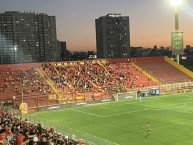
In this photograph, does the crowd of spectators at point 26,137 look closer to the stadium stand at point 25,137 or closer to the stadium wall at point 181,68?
the stadium stand at point 25,137

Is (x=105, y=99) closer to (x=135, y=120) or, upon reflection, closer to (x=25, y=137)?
(x=135, y=120)

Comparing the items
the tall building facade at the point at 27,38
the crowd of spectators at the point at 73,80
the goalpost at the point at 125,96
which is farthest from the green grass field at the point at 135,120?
the tall building facade at the point at 27,38

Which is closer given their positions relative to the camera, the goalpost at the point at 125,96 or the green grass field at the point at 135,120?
the green grass field at the point at 135,120

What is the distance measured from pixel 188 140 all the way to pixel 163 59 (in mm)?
59307

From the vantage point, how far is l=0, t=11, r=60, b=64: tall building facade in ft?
557

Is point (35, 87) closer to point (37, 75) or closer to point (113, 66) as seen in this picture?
point (37, 75)

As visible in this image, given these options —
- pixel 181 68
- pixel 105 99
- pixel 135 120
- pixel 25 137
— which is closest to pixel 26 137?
pixel 25 137

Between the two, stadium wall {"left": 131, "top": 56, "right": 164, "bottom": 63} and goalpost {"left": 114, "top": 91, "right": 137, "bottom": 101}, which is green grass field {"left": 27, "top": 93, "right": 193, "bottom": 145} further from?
stadium wall {"left": 131, "top": 56, "right": 164, "bottom": 63}

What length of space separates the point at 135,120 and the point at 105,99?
64.1 ft

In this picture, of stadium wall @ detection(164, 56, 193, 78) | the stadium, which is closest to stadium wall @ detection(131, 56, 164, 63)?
the stadium

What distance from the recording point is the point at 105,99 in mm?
60469

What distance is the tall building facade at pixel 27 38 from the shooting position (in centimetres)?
16993

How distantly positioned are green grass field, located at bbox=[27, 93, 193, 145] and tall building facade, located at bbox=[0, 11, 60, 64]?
119992 millimetres

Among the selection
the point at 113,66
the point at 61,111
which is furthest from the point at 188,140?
the point at 113,66
